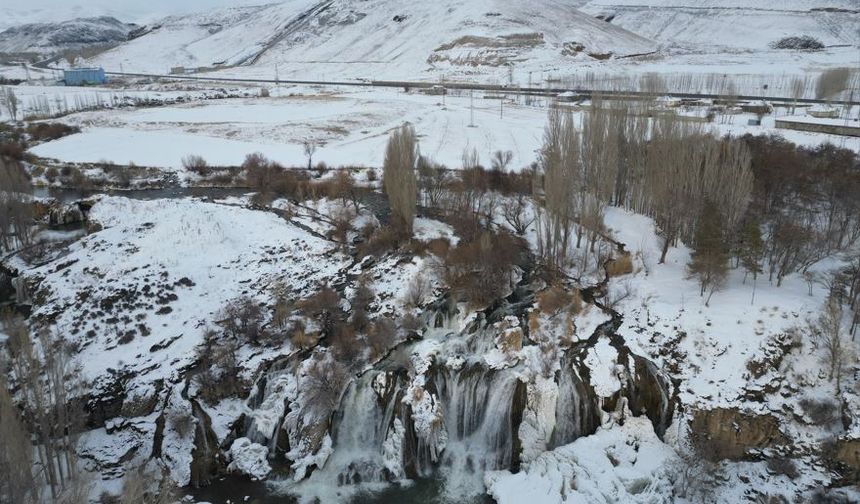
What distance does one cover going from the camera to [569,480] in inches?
748

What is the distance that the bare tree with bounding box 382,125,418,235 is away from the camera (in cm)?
3412

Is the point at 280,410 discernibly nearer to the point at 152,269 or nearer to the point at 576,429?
the point at 576,429

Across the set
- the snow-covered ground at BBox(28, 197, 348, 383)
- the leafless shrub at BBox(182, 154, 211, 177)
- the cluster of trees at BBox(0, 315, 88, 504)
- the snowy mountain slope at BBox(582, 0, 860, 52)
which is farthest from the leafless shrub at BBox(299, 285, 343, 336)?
the snowy mountain slope at BBox(582, 0, 860, 52)

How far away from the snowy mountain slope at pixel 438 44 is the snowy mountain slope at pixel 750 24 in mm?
19533

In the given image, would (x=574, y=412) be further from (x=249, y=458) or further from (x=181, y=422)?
(x=181, y=422)

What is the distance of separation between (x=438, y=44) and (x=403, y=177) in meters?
136

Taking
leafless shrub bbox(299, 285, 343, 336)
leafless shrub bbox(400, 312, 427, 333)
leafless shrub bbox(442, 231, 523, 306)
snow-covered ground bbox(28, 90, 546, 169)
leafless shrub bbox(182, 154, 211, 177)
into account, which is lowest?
leafless shrub bbox(400, 312, 427, 333)

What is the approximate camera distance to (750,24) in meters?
174

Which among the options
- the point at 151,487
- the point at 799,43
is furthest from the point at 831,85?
the point at 799,43

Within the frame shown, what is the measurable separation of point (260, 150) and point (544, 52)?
103 metres

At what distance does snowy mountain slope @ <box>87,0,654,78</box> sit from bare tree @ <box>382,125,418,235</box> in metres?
104

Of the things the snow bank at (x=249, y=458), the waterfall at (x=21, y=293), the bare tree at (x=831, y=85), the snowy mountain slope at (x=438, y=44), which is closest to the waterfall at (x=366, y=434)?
the snow bank at (x=249, y=458)

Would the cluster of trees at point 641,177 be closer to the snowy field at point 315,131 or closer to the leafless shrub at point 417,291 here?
the leafless shrub at point 417,291

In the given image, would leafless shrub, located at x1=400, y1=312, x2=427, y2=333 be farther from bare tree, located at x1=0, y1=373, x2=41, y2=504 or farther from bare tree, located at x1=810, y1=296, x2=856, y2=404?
bare tree, located at x1=810, y1=296, x2=856, y2=404
